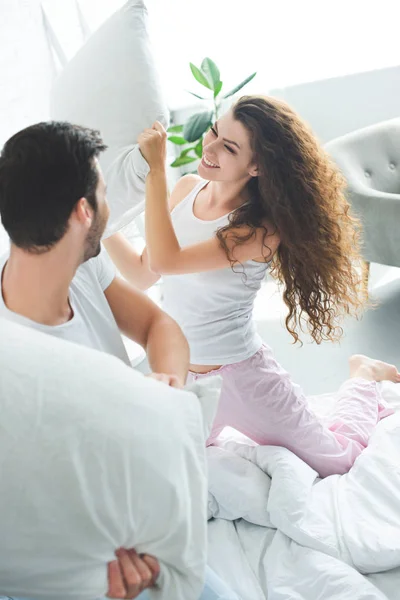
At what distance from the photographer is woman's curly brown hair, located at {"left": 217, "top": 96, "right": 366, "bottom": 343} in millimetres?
1484

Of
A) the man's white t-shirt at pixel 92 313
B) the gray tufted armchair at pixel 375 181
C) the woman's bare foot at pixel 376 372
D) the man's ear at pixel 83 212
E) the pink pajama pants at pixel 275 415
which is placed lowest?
the woman's bare foot at pixel 376 372

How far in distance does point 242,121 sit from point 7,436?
3.42ft

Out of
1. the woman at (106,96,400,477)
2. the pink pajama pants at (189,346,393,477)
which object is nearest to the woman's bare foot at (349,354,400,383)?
the woman at (106,96,400,477)

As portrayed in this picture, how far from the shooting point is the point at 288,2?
3.28 meters

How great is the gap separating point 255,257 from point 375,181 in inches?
60.3

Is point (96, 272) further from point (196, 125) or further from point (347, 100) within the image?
point (347, 100)

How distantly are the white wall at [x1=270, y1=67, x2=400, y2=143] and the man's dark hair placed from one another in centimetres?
269

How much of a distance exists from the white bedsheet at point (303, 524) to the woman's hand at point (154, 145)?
2.39ft

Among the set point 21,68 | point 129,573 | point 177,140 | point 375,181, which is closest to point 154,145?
point 129,573

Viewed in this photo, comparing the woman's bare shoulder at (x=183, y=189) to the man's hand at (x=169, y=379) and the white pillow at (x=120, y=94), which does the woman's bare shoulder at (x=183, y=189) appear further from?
the man's hand at (x=169, y=379)

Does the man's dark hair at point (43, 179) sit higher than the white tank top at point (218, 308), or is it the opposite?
the man's dark hair at point (43, 179)

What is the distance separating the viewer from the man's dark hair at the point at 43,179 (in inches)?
33.3

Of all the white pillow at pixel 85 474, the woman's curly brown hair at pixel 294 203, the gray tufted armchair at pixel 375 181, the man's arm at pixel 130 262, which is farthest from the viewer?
the gray tufted armchair at pixel 375 181

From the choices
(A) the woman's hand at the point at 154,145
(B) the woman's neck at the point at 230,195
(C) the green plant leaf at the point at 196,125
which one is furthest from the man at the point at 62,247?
(C) the green plant leaf at the point at 196,125
